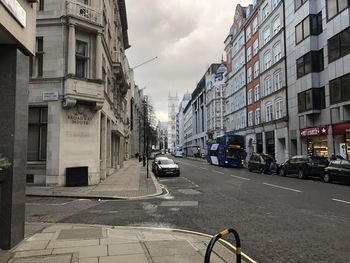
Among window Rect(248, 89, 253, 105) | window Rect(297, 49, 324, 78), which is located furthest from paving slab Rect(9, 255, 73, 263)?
window Rect(248, 89, 253, 105)

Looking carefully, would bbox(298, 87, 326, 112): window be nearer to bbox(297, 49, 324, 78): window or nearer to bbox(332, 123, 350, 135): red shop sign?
bbox(297, 49, 324, 78): window

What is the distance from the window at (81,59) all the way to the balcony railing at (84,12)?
1467 millimetres

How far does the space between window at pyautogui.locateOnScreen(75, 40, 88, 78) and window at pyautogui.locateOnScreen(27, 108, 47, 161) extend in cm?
318

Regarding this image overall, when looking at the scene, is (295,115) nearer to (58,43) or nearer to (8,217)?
(58,43)

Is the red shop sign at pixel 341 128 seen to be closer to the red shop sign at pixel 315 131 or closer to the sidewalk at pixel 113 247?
the red shop sign at pixel 315 131

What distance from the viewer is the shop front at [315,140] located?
34844mm

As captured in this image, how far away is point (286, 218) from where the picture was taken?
37.1ft

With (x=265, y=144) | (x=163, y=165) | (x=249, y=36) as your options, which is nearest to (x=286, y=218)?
(x=163, y=165)

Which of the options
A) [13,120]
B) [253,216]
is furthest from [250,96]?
[13,120]

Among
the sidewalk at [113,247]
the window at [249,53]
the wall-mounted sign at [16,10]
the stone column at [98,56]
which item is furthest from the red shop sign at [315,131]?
the wall-mounted sign at [16,10]

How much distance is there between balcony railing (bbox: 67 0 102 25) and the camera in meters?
21.4

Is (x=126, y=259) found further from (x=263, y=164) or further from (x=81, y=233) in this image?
(x=263, y=164)

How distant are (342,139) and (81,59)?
22029 mm

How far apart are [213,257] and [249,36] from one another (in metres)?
55.9
